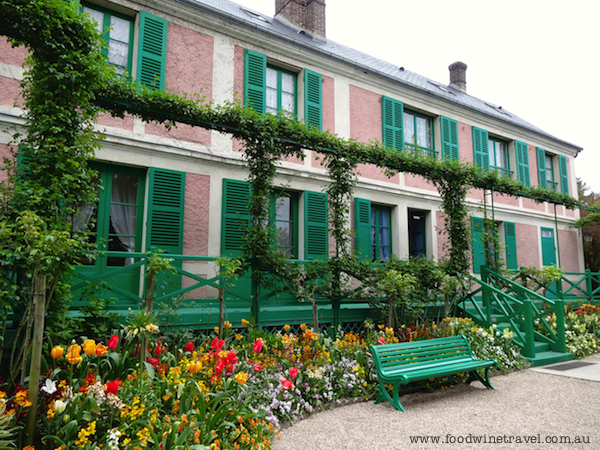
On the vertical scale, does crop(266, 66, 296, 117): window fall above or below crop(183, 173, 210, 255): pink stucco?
above

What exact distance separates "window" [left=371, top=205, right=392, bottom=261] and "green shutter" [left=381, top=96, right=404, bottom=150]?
1.61 meters

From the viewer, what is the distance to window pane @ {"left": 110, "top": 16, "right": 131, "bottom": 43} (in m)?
6.80

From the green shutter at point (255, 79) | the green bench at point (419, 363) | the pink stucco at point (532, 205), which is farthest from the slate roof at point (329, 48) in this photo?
the green bench at point (419, 363)

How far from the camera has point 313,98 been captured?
8.59m

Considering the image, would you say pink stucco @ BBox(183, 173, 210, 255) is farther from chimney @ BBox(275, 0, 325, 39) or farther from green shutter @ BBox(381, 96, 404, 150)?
chimney @ BBox(275, 0, 325, 39)

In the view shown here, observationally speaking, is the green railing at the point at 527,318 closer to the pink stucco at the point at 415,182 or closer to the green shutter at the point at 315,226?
the green shutter at the point at 315,226

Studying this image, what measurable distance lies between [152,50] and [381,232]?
6291 mm

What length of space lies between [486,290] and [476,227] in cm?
146

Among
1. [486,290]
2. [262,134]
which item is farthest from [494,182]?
[262,134]

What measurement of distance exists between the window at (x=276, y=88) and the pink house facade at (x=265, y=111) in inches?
0.9

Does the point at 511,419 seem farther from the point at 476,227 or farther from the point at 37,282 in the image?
the point at 476,227

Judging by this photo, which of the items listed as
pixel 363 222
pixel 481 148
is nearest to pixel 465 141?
pixel 481 148

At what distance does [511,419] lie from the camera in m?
3.44

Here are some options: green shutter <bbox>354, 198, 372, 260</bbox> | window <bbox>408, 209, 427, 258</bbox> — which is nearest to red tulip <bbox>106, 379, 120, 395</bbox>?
green shutter <bbox>354, 198, 372, 260</bbox>
